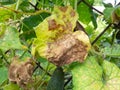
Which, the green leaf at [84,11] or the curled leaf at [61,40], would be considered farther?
the green leaf at [84,11]

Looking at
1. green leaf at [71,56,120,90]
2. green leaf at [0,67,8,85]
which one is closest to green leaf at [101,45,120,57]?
green leaf at [71,56,120,90]

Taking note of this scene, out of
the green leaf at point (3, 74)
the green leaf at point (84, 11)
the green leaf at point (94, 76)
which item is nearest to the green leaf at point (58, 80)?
the green leaf at point (94, 76)

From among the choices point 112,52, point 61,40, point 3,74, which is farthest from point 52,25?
point 3,74

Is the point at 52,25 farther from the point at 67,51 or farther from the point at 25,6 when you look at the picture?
the point at 25,6

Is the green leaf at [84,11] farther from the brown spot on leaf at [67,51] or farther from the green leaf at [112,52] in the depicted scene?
the brown spot on leaf at [67,51]

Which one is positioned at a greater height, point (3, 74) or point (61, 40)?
point (61, 40)

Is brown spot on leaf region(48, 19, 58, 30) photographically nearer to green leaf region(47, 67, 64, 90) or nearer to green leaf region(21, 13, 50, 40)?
green leaf region(47, 67, 64, 90)
